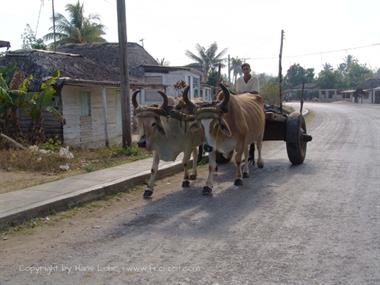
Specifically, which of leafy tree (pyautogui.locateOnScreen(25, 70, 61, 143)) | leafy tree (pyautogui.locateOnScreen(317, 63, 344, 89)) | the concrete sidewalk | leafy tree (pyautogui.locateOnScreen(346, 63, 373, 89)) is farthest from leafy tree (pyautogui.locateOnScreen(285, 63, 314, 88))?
the concrete sidewalk

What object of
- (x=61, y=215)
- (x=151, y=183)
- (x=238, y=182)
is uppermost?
(x=151, y=183)

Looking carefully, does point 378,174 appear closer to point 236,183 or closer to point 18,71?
point 236,183

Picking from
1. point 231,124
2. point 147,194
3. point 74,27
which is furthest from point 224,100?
point 74,27

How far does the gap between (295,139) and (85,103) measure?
9.39m

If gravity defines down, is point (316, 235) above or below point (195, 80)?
below

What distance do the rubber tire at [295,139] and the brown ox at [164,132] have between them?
2785 mm

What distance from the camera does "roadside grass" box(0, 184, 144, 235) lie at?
692cm

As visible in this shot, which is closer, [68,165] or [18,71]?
[68,165]

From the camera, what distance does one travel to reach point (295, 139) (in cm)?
1145

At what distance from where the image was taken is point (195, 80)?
3152 centimetres

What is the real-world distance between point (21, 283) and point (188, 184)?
506 cm

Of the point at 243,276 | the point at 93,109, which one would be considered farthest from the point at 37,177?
the point at 93,109

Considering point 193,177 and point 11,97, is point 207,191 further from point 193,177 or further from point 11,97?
point 11,97

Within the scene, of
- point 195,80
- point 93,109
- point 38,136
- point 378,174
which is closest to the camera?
point 378,174
